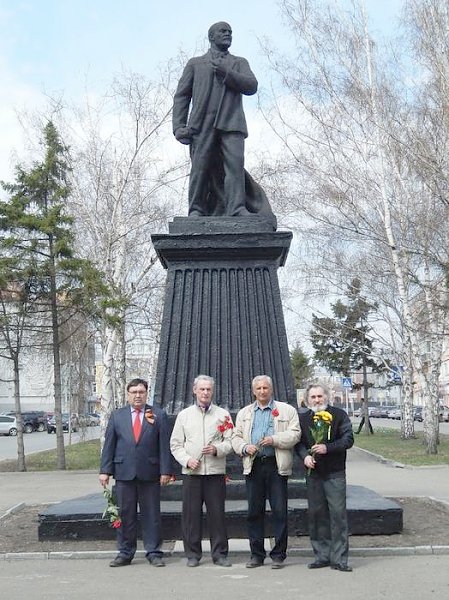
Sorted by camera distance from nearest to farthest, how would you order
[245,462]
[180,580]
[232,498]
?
[180,580] < [245,462] < [232,498]

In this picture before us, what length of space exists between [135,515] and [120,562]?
0.44m

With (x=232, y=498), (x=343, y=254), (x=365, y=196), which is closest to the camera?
(x=232, y=498)

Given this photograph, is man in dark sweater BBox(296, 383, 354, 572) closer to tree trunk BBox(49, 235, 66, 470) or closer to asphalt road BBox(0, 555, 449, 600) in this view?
asphalt road BBox(0, 555, 449, 600)

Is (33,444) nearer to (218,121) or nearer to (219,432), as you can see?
(218,121)

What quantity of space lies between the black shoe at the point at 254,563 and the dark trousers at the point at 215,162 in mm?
4164

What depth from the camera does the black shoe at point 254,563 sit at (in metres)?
7.09

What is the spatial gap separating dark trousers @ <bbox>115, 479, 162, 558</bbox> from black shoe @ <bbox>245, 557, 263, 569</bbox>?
0.81 meters

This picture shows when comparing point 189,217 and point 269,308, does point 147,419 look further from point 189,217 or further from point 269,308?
point 189,217

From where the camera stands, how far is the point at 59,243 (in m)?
20.9

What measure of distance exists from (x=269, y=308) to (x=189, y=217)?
1.45 meters

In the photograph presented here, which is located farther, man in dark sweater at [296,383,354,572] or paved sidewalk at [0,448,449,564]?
paved sidewalk at [0,448,449,564]

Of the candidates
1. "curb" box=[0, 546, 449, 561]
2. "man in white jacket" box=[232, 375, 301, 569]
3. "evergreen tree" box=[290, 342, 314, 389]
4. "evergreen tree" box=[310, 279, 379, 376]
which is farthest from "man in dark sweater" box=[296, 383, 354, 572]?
"evergreen tree" box=[290, 342, 314, 389]

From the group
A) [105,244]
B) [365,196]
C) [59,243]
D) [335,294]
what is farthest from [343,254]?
[59,243]

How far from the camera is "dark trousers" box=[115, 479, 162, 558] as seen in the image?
290 inches
